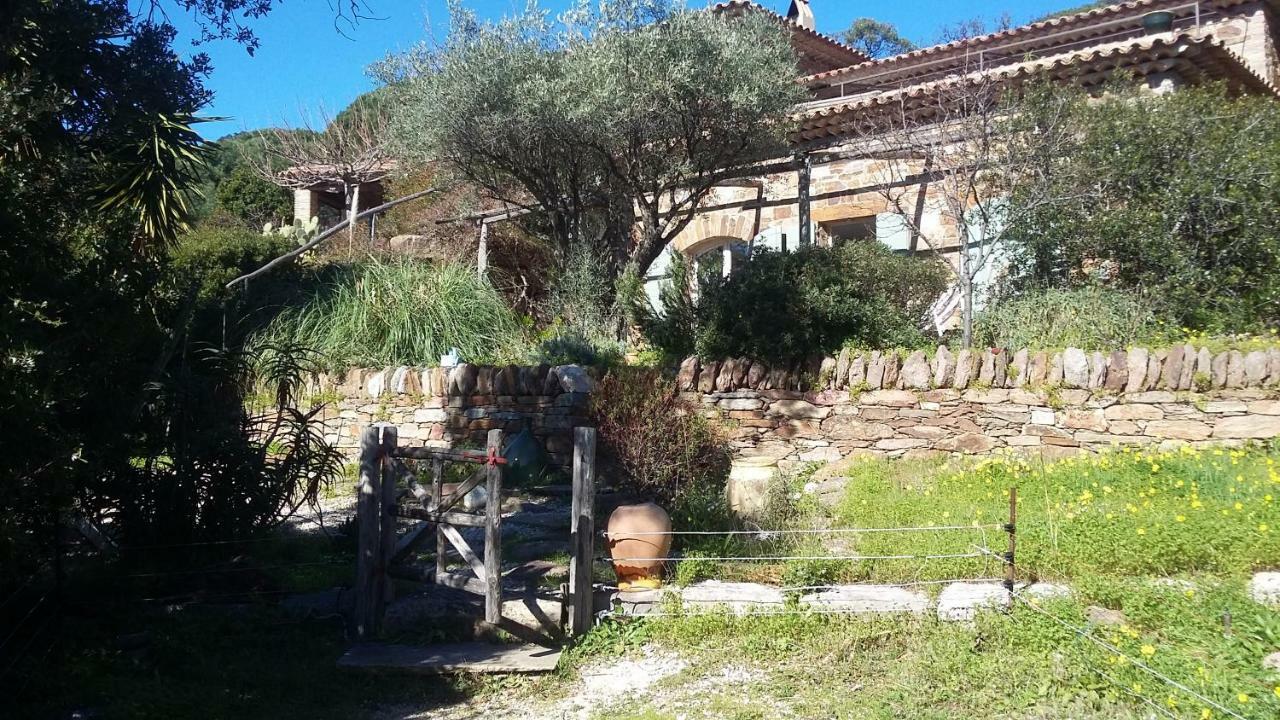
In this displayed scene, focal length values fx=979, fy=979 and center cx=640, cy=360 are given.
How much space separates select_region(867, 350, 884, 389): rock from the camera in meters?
9.14

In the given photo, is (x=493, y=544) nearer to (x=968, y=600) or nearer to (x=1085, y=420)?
(x=968, y=600)

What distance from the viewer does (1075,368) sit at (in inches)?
328

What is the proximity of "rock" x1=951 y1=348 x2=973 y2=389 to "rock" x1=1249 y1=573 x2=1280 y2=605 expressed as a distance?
375 centimetres

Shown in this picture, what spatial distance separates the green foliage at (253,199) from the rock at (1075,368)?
58.7ft

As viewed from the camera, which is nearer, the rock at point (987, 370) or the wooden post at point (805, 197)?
the rock at point (987, 370)

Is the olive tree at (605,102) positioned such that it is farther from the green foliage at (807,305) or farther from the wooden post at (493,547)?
the wooden post at (493,547)

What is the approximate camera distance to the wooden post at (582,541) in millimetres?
5863

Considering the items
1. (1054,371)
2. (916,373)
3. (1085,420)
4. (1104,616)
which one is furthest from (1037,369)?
(1104,616)

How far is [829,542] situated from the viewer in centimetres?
688

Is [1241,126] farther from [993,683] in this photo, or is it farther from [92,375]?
[92,375]

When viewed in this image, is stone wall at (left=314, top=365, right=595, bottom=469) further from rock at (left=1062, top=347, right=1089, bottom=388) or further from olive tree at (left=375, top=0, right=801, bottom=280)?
rock at (left=1062, top=347, right=1089, bottom=388)

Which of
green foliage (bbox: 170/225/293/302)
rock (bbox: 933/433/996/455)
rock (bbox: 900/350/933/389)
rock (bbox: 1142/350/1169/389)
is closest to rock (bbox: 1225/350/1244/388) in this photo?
rock (bbox: 1142/350/1169/389)

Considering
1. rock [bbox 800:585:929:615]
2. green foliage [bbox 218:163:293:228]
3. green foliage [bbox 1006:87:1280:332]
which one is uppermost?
green foliage [bbox 218:163:293:228]

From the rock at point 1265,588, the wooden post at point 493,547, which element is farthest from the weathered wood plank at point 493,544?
the rock at point 1265,588
